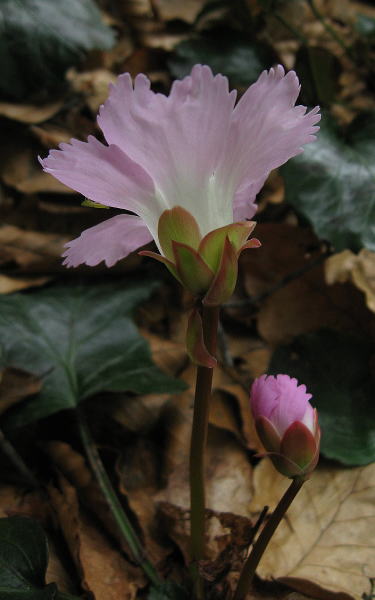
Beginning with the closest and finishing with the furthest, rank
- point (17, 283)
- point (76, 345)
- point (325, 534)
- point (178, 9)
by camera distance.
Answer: point (325, 534) → point (76, 345) → point (17, 283) → point (178, 9)

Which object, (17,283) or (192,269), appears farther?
(17,283)

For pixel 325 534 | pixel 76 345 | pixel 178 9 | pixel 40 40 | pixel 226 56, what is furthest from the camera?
pixel 178 9

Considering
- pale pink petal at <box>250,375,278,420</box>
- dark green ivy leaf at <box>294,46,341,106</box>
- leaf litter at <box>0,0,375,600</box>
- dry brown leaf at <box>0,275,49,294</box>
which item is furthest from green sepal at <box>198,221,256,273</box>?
dark green ivy leaf at <box>294,46,341,106</box>

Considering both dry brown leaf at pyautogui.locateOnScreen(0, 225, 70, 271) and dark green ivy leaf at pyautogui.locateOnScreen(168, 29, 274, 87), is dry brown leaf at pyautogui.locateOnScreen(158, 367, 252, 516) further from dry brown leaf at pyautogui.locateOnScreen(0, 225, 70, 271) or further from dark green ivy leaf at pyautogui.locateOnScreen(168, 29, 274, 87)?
dark green ivy leaf at pyautogui.locateOnScreen(168, 29, 274, 87)

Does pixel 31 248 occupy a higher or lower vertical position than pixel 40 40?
lower

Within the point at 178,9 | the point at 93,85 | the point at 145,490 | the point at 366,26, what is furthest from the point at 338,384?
the point at 178,9

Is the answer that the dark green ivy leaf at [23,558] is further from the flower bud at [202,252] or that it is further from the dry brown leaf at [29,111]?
the dry brown leaf at [29,111]

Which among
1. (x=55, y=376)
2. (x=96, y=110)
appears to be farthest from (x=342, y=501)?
(x=96, y=110)

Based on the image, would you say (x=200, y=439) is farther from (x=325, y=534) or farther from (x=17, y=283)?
(x=17, y=283)
